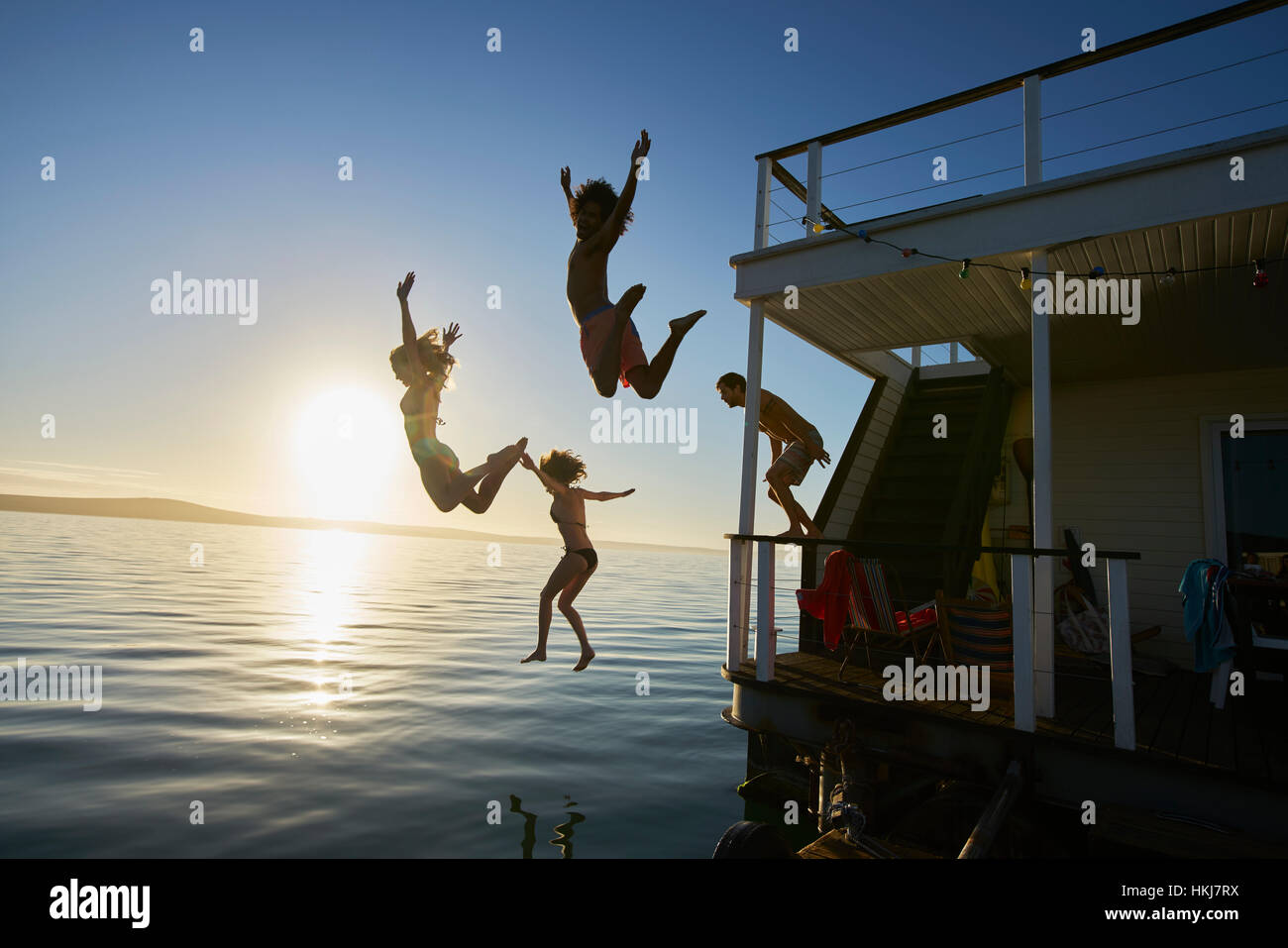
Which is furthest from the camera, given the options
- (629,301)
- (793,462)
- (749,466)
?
(793,462)

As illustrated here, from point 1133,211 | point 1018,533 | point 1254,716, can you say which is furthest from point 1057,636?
point 1133,211

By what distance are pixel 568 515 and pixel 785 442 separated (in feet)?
12.2

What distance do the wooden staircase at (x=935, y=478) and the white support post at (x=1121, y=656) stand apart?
1823 mm

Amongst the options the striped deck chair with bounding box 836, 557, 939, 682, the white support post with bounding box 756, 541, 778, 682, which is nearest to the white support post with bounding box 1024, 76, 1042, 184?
the striped deck chair with bounding box 836, 557, 939, 682

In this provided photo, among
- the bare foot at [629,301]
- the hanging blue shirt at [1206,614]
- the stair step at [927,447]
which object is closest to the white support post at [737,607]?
the hanging blue shirt at [1206,614]

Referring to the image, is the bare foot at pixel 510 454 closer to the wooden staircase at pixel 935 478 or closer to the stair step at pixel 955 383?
the wooden staircase at pixel 935 478

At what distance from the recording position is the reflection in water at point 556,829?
452 cm

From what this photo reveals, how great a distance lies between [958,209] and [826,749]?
4259 millimetres

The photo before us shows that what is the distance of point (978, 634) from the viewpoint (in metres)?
5.11

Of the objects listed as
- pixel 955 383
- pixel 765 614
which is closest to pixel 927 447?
pixel 955 383

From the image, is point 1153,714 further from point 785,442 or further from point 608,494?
point 608,494

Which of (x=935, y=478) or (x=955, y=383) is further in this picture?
(x=955, y=383)

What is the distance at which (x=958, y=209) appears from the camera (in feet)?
16.8

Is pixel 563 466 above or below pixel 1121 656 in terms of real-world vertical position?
above
